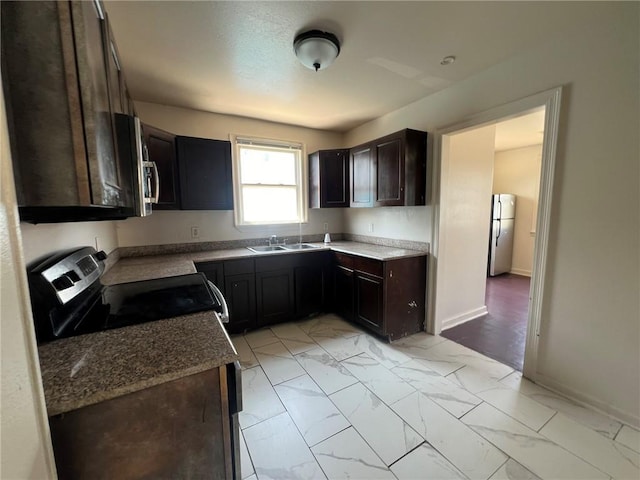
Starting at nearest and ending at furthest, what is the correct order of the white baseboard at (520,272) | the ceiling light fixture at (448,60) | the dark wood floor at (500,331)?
the ceiling light fixture at (448,60), the dark wood floor at (500,331), the white baseboard at (520,272)

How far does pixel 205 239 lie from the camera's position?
318cm

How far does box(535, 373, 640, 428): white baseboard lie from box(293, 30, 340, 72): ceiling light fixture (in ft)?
9.16

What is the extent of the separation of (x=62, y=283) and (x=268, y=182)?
263 cm

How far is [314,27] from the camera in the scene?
1674 millimetres

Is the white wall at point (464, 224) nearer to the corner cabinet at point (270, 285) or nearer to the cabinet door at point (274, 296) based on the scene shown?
the corner cabinet at point (270, 285)

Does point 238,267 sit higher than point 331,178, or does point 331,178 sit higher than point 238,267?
point 331,178

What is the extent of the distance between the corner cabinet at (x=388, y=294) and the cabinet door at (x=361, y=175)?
682mm

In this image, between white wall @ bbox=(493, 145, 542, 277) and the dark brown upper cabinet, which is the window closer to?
the dark brown upper cabinet

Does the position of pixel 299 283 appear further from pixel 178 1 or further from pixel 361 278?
pixel 178 1

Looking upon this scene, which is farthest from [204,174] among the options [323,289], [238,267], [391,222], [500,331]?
[500,331]

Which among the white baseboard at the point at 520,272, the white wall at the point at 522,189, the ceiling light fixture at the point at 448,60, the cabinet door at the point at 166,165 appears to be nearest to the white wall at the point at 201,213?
the cabinet door at the point at 166,165

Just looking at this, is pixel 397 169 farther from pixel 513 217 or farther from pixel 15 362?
pixel 513 217

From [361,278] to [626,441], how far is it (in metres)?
2.04

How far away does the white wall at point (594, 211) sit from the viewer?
1591mm
